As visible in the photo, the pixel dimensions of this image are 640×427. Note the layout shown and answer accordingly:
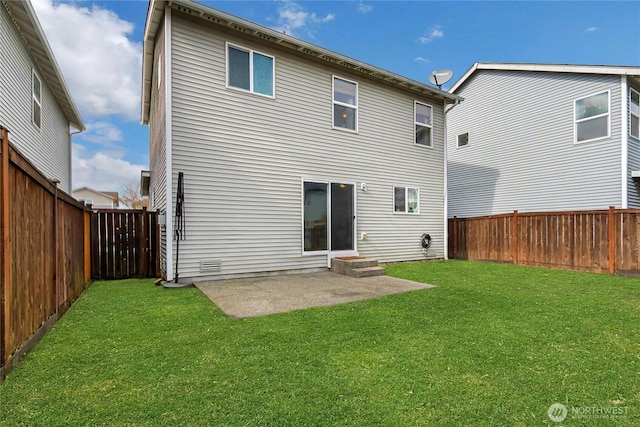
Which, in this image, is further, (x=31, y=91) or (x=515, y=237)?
(x=515, y=237)

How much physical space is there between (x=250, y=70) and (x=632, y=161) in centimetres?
1111

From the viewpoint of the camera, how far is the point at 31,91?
816cm

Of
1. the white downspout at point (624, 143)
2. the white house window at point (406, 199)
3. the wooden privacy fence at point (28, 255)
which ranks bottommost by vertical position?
the wooden privacy fence at point (28, 255)

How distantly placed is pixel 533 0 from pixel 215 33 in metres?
9.94

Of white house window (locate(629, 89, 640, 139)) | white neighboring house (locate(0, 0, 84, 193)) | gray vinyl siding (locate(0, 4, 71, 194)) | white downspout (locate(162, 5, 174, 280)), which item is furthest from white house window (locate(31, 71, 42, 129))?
white house window (locate(629, 89, 640, 139))

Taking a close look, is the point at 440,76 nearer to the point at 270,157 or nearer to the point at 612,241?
the point at 612,241

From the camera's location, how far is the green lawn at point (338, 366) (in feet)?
6.44

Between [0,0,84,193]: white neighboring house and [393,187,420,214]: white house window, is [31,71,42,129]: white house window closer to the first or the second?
[0,0,84,193]: white neighboring house

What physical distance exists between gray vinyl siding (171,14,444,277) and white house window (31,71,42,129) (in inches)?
200

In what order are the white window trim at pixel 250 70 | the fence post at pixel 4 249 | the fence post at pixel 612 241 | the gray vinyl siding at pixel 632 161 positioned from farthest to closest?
the gray vinyl siding at pixel 632 161
the fence post at pixel 612 241
the white window trim at pixel 250 70
the fence post at pixel 4 249

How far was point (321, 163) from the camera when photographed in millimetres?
7895

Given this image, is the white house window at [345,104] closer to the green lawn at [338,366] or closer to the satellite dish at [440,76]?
the satellite dish at [440,76]

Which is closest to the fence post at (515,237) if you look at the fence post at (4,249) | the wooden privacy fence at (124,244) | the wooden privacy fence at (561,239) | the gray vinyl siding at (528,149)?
the wooden privacy fence at (561,239)

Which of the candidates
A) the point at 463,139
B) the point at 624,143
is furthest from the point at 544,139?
the point at 463,139
